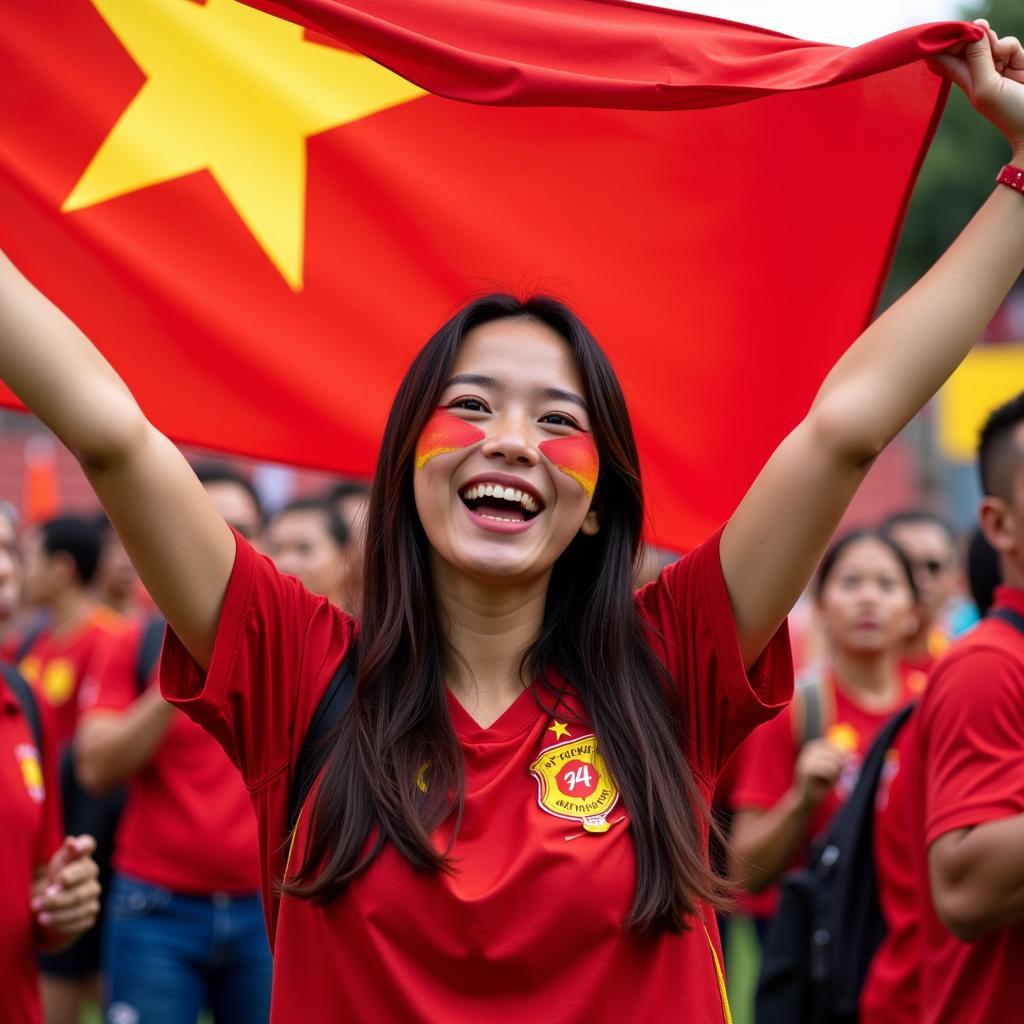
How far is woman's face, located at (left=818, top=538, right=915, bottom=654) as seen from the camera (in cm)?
→ 599

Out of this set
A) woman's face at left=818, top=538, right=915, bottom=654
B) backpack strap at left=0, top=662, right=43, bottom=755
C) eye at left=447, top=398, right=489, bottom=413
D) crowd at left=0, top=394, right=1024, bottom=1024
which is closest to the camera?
eye at left=447, top=398, right=489, bottom=413

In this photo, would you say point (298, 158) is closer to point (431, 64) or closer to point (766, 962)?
point (431, 64)

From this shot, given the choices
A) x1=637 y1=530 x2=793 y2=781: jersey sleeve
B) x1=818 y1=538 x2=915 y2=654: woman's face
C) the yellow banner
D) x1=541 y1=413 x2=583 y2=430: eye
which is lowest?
x1=637 y1=530 x2=793 y2=781: jersey sleeve

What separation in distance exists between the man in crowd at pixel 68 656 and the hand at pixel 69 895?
9.64 feet

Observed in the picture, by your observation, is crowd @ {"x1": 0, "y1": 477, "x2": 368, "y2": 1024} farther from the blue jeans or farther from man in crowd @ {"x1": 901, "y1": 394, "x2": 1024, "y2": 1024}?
man in crowd @ {"x1": 901, "y1": 394, "x2": 1024, "y2": 1024}

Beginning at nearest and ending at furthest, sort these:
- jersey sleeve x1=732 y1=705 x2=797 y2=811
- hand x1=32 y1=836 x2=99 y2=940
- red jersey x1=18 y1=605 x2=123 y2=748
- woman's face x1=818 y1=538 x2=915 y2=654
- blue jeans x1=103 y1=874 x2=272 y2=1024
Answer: hand x1=32 y1=836 x2=99 y2=940, blue jeans x1=103 y1=874 x2=272 y2=1024, jersey sleeve x1=732 y1=705 x2=797 y2=811, woman's face x1=818 y1=538 x2=915 y2=654, red jersey x1=18 y1=605 x2=123 y2=748

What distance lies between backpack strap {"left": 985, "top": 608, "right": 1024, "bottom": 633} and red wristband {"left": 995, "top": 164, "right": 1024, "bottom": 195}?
112 cm

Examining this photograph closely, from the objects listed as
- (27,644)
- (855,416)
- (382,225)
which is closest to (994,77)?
(855,416)

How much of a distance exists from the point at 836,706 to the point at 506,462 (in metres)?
3.63

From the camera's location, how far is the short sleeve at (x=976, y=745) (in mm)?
3170

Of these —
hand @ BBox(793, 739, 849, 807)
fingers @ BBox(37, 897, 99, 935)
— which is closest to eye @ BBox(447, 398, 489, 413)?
fingers @ BBox(37, 897, 99, 935)

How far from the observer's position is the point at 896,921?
403 centimetres

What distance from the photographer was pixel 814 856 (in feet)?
15.5

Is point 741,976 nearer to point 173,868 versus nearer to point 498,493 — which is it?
point 173,868
